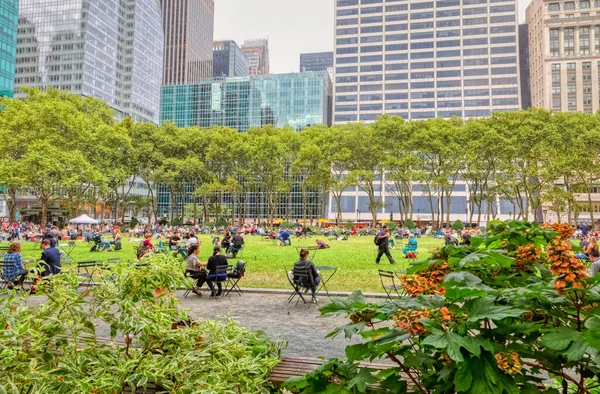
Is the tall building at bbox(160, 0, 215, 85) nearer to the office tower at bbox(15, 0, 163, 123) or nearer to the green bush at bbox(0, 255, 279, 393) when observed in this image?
the office tower at bbox(15, 0, 163, 123)

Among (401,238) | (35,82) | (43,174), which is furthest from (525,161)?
(35,82)

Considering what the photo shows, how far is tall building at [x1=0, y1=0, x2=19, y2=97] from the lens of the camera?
70375mm

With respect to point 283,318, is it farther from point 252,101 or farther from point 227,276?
point 252,101

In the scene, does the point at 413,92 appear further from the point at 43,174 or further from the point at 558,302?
the point at 558,302

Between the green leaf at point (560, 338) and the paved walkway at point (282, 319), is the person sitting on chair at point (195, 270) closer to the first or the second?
the paved walkway at point (282, 319)

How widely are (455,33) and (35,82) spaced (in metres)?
117

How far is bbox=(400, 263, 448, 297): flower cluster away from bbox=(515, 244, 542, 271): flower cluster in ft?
1.88

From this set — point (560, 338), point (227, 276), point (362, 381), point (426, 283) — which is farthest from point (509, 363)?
point (227, 276)

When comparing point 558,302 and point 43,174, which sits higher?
point 43,174

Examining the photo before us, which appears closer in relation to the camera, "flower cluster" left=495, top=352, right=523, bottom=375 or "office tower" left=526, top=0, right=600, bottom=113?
"flower cluster" left=495, top=352, right=523, bottom=375

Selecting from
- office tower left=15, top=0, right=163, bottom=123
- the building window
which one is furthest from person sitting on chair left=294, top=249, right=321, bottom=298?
the building window

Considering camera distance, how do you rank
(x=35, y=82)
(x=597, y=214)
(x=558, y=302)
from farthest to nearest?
(x=35, y=82), (x=597, y=214), (x=558, y=302)

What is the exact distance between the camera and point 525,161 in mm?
46375

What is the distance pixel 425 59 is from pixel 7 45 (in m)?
93.9
